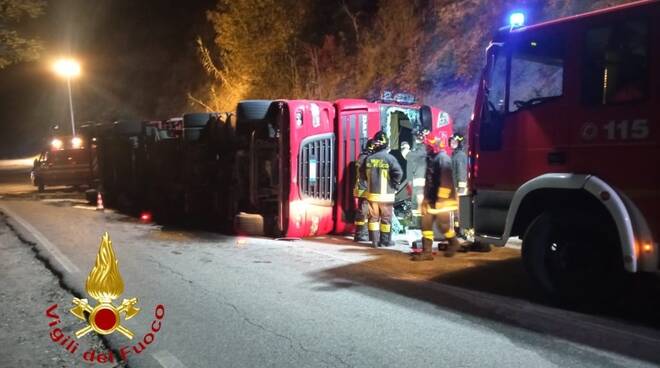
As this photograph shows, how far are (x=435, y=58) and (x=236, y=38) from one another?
9329 mm

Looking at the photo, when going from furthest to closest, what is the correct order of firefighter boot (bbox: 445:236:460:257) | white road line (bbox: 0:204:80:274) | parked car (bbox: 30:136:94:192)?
parked car (bbox: 30:136:94:192) → firefighter boot (bbox: 445:236:460:257) → white road line (bbox: 0:204:80:274)

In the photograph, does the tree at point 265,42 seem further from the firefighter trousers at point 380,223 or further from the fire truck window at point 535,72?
the fire truck window at point 535,72

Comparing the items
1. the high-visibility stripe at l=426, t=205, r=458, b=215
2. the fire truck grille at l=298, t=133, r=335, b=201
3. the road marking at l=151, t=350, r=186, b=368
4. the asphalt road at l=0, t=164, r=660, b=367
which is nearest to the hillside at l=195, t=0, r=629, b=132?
the fire truck grille at l=298, t=133, r=335, b=201

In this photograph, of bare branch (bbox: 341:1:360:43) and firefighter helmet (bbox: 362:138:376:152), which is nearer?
firefighter helmet (bbox: 362:138:376:152)

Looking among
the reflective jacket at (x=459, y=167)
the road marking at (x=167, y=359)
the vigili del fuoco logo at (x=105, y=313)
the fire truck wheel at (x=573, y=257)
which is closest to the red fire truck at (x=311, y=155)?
the reflective jacket at (x=459, y=167)

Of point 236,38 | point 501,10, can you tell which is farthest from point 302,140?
point 236,38

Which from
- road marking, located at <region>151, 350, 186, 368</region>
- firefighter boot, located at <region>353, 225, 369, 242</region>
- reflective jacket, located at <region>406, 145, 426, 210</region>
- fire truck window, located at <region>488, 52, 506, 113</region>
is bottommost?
road marking, located at <region>151, 350, 186, 368</region>

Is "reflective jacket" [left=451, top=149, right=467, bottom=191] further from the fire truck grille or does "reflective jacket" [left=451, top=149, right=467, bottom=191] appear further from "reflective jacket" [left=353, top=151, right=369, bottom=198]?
the fire truck grille

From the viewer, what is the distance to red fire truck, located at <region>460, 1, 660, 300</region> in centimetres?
429

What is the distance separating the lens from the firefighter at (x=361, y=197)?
833 centimetres

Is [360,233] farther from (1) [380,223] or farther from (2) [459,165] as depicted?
(2) [459,165]

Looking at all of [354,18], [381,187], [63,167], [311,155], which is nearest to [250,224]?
[311,155]

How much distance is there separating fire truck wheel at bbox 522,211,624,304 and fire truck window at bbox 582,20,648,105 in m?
1.04

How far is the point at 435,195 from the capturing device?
23.4ft
